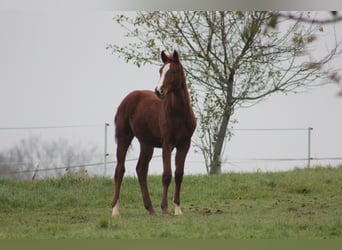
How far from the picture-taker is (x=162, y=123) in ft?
22.7

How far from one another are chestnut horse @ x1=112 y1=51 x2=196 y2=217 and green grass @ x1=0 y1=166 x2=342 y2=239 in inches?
18.7

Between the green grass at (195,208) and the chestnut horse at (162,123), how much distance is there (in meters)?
0.48

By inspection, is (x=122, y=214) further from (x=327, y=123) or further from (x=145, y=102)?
(x=327, y=123)

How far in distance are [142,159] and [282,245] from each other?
106 inches

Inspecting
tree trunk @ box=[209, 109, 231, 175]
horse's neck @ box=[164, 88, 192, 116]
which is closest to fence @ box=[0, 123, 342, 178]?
tree trunk @ box=[209, 109, 231, 175]

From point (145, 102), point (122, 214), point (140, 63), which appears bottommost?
point (122, 214)

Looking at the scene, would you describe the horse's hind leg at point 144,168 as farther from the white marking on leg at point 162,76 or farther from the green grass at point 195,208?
the white marking on leg at point 162,76

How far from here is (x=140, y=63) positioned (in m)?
9.34

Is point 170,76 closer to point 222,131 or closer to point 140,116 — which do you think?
point 140,116

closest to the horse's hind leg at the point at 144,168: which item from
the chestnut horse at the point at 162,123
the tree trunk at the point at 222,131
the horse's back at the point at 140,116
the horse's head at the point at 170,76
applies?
the chestnut horse at the point at 162,123

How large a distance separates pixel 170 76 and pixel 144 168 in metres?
1.35

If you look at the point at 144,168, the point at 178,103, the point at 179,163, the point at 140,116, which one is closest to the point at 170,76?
the point at 178,103

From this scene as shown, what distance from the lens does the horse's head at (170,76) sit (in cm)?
645

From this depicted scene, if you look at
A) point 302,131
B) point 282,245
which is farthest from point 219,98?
point 282,245
